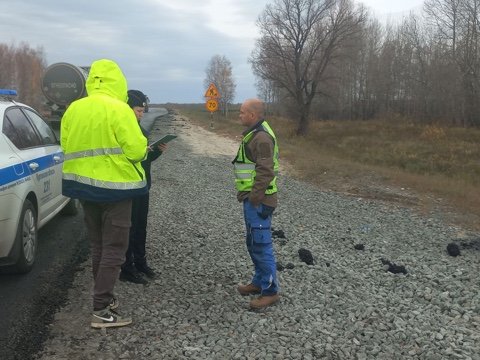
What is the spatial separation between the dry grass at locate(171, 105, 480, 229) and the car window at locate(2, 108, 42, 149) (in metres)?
8.02

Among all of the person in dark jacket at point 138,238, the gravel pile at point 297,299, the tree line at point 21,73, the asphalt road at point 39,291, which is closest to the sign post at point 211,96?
the gravel pile at point 297,299

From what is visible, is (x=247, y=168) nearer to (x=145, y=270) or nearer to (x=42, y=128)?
(x=145, y=270)

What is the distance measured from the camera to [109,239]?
4.15 m

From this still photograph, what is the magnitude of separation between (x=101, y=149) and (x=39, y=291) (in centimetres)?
201

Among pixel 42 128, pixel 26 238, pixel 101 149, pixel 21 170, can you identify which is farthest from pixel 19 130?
pixel 101 149

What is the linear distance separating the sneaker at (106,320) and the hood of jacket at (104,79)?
1.84 m

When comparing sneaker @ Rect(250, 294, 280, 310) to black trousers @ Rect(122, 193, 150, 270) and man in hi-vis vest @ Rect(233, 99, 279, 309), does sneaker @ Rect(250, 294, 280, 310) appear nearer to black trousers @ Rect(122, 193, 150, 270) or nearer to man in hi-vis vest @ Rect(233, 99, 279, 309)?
man in hi-vis vest @ Rect(233, 99, 279, 309)

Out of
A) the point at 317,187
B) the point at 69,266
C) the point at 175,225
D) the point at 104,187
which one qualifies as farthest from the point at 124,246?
the point at 317,187

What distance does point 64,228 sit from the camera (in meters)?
7.73

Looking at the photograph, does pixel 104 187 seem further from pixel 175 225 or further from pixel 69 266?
pixel 175 225

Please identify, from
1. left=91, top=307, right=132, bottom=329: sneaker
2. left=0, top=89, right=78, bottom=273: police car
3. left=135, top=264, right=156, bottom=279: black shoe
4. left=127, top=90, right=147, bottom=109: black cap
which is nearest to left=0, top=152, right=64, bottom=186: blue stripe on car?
left=0, top=89, right=78, bottom=273: police car

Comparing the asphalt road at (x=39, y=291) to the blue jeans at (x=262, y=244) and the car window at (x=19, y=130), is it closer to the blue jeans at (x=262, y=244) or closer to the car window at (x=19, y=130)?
the car window at (x=19, y=130)

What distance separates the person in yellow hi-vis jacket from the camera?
399cm

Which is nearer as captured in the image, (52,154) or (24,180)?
(24,180)
